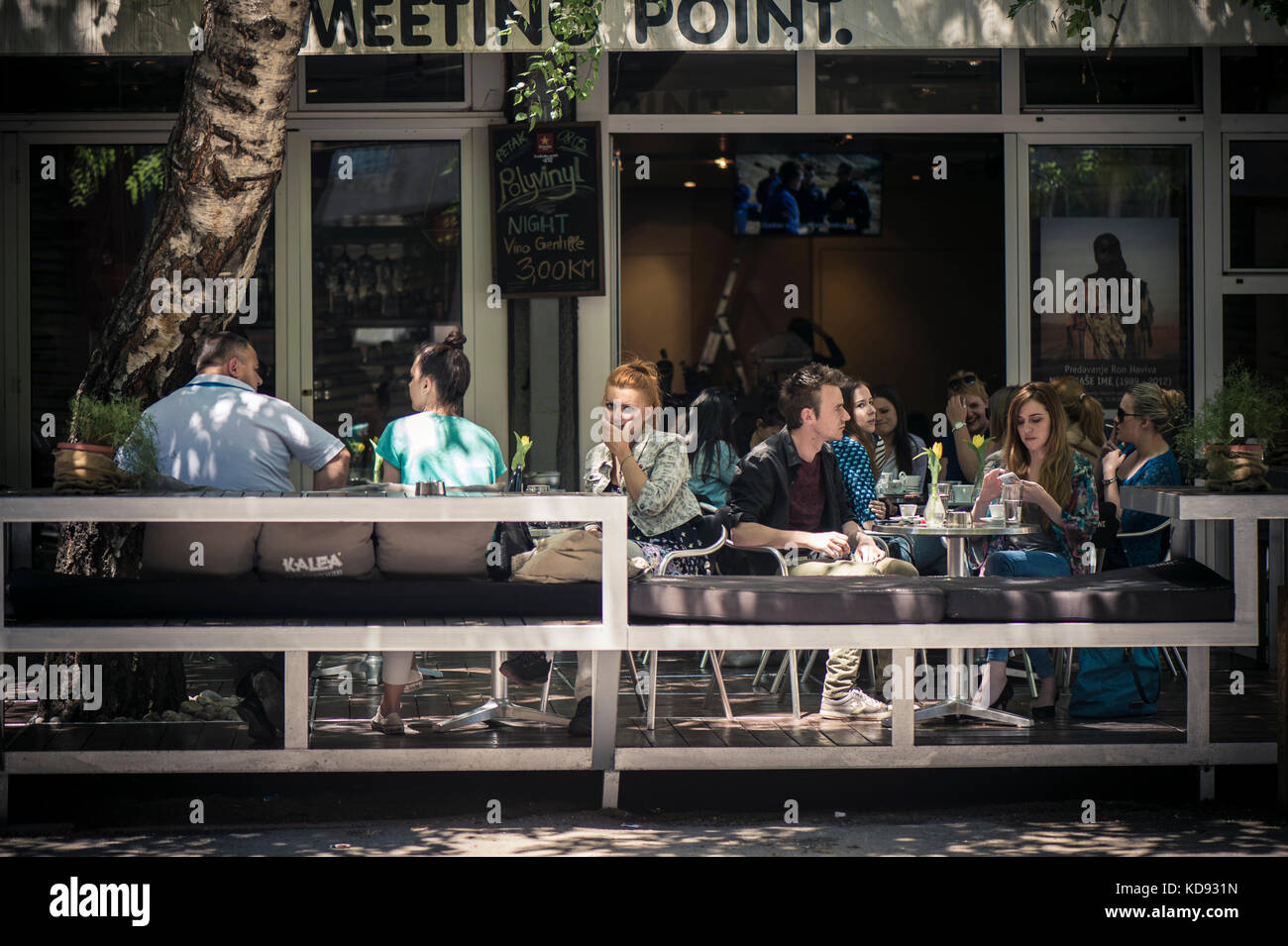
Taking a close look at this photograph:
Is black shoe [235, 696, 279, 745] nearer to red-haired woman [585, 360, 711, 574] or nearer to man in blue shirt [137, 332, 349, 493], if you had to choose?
man in blue shirt [137, 332, 349, 493]

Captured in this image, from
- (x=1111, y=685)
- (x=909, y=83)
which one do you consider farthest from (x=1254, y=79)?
(x=1111, y=685)

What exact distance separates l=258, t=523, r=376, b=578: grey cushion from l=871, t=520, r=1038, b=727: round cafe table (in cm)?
202

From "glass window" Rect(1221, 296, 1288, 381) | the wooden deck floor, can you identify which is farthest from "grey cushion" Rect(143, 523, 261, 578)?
"glass window" Rect(1221, 296, 1288, 381)

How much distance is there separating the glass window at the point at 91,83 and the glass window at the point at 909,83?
3.55m

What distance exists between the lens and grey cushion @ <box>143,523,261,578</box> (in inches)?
204

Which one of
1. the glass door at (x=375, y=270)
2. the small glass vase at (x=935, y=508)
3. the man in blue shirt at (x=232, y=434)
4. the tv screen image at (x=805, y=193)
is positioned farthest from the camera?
the tv screen image at (x=805, y=193)

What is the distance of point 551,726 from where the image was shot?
5.68 m

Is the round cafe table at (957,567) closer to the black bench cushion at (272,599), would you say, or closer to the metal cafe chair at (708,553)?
the metal cafe chair at (708,553)

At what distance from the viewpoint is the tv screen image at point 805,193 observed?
33.4 feet

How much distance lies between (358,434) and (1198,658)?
502 cm

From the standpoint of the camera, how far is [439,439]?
6.07 m

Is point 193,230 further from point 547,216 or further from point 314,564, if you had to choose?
point 547,216

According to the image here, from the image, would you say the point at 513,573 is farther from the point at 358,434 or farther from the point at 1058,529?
the point at 358,434

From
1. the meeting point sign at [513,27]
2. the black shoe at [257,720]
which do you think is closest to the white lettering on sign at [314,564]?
the black shoe at [257,720]
